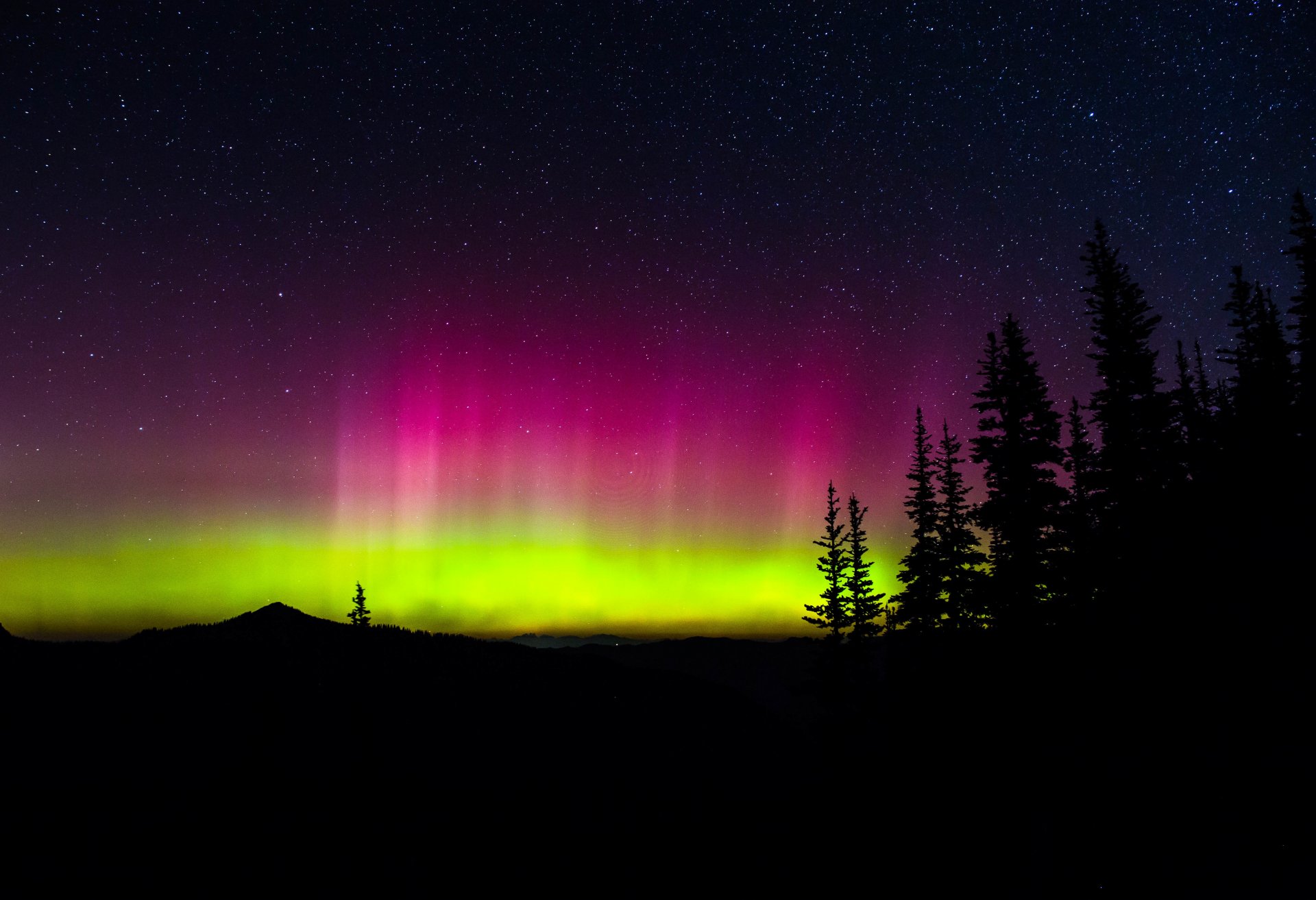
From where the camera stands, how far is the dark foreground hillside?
14.2 metres

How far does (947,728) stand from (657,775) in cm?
1341

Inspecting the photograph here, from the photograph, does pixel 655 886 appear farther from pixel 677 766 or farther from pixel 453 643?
pixel 453 643

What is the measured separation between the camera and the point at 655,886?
1856cm

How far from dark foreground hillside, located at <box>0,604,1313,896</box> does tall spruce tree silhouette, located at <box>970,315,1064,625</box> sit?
2275mm

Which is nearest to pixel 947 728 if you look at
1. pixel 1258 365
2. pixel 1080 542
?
pixel 1080 542

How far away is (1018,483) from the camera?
26688 millimetres

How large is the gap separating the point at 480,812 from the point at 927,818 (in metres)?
13.9

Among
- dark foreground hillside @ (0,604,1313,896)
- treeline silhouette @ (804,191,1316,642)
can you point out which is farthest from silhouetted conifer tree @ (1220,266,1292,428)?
dark foreground hillside @ (0,604,1313,896)

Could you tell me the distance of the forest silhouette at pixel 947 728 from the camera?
14844 millimetres

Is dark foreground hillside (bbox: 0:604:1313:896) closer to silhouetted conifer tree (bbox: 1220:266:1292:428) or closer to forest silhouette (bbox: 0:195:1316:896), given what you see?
forest silhouette (bbox: 0:195:1316:896)

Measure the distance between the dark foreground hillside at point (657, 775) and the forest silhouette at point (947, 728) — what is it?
10 cm

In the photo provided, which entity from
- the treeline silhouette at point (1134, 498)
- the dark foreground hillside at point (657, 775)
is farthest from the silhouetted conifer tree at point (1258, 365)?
the dark foreground hillside at point (657, 775)

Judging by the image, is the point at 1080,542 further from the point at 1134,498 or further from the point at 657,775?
the point at 657,775

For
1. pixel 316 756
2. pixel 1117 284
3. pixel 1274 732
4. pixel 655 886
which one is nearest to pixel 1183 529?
pixel 1274 732
